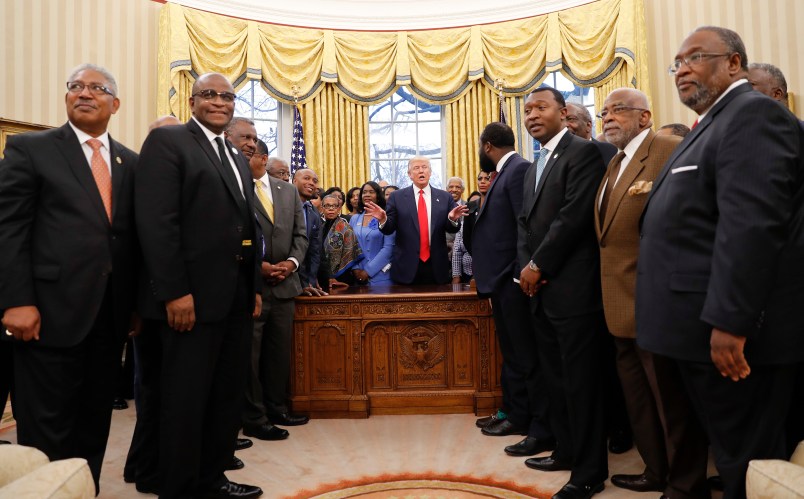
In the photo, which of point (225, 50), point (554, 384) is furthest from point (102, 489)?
point (225, 50)

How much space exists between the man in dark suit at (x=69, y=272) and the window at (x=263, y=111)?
6162 mm

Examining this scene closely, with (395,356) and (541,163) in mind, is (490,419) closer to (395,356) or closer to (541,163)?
(395,356)

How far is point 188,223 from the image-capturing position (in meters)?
2.29

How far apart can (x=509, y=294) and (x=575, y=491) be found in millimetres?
1068

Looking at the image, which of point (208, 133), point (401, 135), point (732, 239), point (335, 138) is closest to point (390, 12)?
point (401, 135)

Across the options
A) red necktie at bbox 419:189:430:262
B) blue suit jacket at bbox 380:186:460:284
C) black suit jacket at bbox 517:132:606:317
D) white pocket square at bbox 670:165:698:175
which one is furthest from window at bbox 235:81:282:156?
white pocket square at bbox 670:165:698:175

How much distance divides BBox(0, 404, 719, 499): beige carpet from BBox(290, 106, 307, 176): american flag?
4.79 meters

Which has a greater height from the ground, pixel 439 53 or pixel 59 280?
pixel 439 53

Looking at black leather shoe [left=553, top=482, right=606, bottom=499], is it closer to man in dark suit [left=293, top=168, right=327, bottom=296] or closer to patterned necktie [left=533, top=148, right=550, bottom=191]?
patterned necktie [left=533, top=148, right=550, bottom=191]

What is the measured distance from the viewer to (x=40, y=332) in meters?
2.12

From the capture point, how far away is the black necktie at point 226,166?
2422 mm

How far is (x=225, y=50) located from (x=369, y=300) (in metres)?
5.06

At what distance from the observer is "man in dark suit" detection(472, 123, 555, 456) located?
3.15m

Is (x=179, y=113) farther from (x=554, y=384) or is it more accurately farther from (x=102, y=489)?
(x=554, y=384)
